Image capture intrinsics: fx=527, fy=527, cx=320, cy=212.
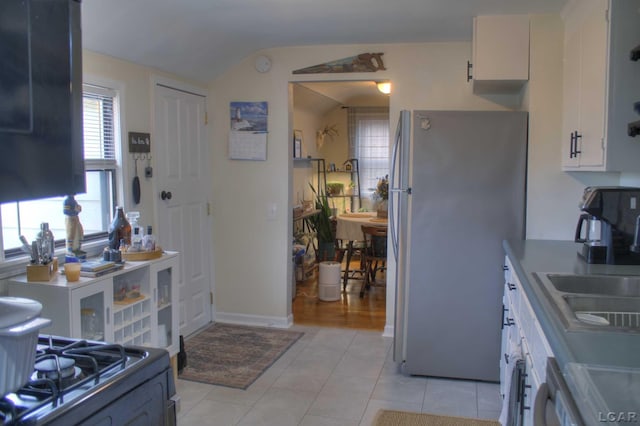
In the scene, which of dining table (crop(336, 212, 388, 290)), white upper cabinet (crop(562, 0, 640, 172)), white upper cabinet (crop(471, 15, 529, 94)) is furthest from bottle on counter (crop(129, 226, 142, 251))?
dining table (crop(336, 212, 388, 290))

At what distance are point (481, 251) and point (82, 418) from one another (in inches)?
105

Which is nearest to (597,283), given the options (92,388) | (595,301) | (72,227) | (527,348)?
(595,301)

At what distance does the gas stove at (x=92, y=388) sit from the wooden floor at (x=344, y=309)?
10.7 feet

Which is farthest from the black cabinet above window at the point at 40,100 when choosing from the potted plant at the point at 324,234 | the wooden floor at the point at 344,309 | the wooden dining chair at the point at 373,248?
the potted plant at the point at 324,234

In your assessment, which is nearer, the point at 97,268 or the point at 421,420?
the point at 97,268

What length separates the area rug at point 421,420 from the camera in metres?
2.75

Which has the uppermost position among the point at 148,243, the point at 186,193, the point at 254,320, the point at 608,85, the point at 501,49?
the point at 501,49

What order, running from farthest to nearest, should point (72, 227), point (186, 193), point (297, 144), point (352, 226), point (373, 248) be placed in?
point (297, 144)
point (352, 226)
point (373, 248)
point (186, 193)
point (72, 227)

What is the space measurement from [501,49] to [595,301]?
6.27ft

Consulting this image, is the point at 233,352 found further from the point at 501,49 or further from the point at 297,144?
the point at 297,144

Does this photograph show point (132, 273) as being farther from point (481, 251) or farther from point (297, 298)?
point (297, 298)

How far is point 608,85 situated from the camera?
224 cm

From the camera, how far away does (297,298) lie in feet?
17.3

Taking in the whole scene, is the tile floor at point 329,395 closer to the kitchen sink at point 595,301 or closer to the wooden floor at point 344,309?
the wooden floor at point 344,309
